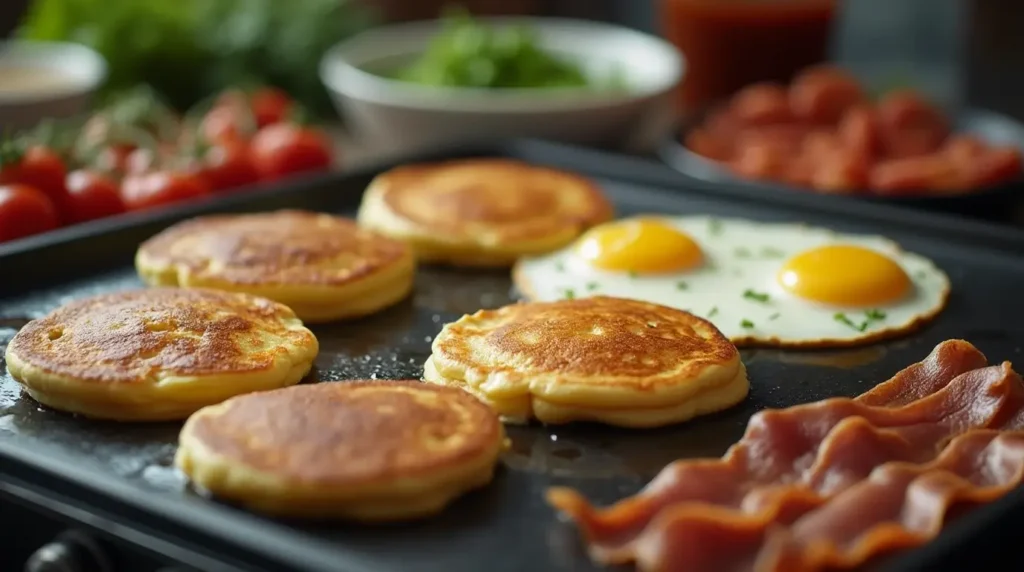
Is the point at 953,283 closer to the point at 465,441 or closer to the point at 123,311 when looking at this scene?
the point at 465,441

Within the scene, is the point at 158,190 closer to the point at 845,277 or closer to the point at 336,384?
the point at 336,384

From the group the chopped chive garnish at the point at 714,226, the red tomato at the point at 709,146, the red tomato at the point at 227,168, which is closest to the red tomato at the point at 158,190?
the red tomato at the point at 227,168

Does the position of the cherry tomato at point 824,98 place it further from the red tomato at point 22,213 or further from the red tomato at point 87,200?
the red tomato at point 22,213

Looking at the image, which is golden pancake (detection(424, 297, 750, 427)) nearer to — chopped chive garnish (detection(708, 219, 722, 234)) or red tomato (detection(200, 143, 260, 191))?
chopped chive garnish (detection(708, 219, 722, 234))

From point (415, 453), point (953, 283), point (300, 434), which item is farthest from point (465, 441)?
point (953, 283)

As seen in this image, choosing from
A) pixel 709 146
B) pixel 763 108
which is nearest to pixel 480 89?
pixel 709 146

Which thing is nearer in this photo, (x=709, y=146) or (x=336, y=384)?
(x=336, y=384)

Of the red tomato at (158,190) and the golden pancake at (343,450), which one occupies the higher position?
the golden pancake at (343,450)

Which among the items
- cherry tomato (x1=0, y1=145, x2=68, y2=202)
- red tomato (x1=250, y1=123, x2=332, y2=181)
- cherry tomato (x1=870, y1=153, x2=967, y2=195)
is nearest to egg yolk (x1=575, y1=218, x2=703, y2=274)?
cherry tomato (x1=870, y1=153, x2=967, y2=195)

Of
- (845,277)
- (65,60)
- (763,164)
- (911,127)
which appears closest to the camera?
(845,277)
